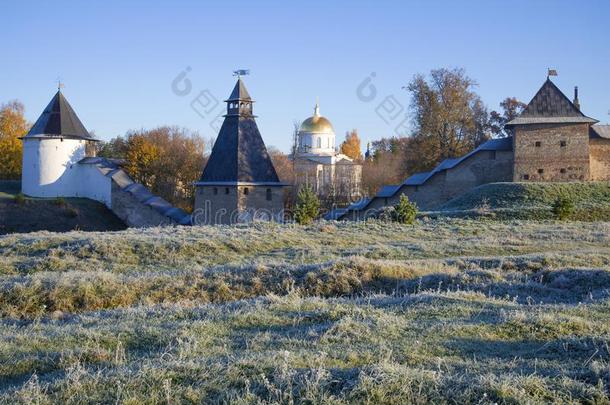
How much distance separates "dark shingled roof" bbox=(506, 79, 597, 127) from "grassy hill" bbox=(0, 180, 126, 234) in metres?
20.1

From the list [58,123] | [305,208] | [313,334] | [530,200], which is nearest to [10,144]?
[58,123]

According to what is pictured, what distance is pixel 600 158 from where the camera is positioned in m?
30.5

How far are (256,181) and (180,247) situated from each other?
14954mm

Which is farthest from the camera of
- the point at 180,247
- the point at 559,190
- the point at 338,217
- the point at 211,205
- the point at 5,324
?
the point at 338,217

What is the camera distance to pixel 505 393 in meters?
4.25

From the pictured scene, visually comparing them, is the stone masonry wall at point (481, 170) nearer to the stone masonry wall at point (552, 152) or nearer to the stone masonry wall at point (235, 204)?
the stone masonry wall at point (552, 152)

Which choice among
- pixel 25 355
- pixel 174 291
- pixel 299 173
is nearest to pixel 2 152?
pixel 299 173

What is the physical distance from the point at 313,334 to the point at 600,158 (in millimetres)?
28010

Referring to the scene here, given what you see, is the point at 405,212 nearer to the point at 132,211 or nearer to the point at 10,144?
the point at 132,211

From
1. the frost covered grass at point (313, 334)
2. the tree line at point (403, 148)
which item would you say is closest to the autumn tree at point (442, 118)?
the tree line at point (403, 148)

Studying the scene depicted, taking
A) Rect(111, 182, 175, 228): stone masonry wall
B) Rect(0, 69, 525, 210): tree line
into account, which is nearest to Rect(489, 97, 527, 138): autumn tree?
Rect(0, 69, 525, 210): tree line

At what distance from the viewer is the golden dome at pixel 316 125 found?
64.6m

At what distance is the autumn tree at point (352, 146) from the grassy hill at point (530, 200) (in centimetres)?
4900

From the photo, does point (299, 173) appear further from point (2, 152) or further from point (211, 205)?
point (211, 205)
